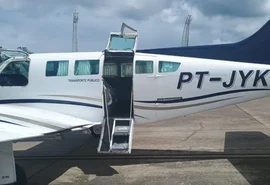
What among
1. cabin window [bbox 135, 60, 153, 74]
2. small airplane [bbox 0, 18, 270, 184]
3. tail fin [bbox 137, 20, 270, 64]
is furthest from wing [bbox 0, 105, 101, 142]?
tail fin [bbox 137, 20, 270, 64]

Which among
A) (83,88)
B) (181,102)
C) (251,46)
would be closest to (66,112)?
(83,88)

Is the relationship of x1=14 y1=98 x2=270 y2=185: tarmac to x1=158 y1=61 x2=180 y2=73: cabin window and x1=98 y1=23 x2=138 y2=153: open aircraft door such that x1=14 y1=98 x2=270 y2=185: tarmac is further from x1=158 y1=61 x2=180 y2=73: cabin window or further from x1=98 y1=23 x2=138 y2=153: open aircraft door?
x1=158 y1=61 x2=180 y2=73: cabin window

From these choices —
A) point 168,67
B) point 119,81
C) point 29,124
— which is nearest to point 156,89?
point 168,67

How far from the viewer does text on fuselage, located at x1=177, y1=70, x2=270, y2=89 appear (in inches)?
331

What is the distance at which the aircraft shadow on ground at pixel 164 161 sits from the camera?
7.50 metres

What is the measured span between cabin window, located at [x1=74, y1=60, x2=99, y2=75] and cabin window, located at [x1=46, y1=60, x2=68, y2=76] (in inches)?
10.9

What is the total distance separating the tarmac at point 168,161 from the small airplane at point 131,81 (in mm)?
1061

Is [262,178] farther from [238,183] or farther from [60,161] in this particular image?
[60,161]

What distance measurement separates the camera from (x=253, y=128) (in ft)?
41.7

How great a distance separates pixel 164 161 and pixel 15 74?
420cm

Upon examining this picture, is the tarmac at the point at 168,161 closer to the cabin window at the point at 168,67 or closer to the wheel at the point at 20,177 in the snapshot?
the wheel at the point at 20,177

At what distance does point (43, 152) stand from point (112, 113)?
2.52 metres

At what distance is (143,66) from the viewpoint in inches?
343

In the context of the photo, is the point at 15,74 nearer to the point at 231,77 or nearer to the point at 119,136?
the point at 119,136
